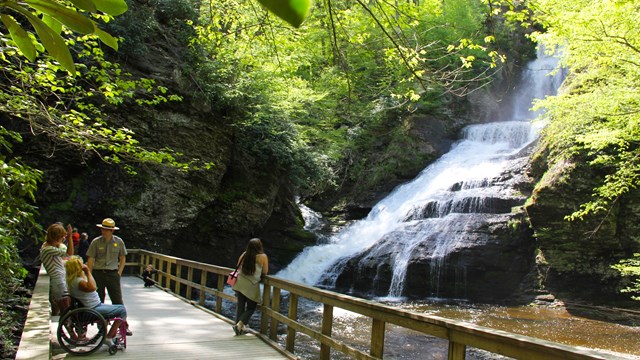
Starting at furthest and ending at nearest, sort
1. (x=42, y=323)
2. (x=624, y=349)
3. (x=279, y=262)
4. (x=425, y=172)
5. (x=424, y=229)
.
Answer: (x=425, y=172)
(x=279, y=262)
(x=424, y=229)
(x=624, y=349)
(x=42, y=323)

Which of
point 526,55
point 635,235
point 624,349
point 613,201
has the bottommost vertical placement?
point 624,349

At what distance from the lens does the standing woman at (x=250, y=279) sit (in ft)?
20.4

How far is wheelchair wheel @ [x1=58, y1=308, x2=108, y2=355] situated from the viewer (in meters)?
4.92

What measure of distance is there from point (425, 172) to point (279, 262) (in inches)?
368

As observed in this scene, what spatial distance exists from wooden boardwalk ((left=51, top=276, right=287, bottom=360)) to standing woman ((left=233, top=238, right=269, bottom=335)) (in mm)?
317

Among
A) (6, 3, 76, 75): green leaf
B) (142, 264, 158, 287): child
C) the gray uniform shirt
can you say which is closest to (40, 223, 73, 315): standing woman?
the gray uniform shirt

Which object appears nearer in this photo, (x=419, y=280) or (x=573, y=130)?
(x=573, y=130)

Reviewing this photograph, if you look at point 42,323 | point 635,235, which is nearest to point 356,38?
point 42,323

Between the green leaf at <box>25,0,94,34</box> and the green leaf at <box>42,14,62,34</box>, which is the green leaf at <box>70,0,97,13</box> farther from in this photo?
the green leaf at <box>42,14,62,34</box>

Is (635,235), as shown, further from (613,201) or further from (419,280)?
(419,280)

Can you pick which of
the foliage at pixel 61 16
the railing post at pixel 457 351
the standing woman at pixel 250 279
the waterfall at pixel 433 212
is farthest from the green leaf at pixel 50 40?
the waterfall at pixel 433 212

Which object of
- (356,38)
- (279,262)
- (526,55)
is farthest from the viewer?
(526,55)

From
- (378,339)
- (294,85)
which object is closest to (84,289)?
(378,339)

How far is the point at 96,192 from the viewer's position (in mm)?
13797
